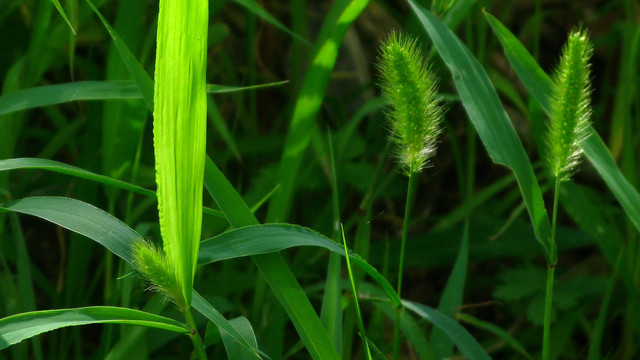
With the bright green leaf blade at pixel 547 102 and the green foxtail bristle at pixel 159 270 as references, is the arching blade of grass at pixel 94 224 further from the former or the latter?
the bright green leaf blade at pixel 547 102

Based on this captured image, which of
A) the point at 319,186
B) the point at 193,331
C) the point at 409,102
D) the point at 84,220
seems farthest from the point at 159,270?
the point at 319,186

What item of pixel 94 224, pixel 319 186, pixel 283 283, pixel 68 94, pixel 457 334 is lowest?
pixel 457 334

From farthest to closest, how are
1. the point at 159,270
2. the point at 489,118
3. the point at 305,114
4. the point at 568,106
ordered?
the point at 305,114, the point at 489,118, the point at 568,106, the point at 159,270

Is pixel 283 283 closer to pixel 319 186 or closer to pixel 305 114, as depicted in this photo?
pixel 305 114

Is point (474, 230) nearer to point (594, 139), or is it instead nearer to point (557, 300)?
point (557, 300)

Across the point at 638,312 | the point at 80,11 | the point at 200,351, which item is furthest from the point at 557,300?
the point at 80,11

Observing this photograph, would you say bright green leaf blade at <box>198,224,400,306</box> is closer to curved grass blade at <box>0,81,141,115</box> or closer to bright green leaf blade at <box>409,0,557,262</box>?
bright green leaf blade at <box>409,0,557,262</box>
